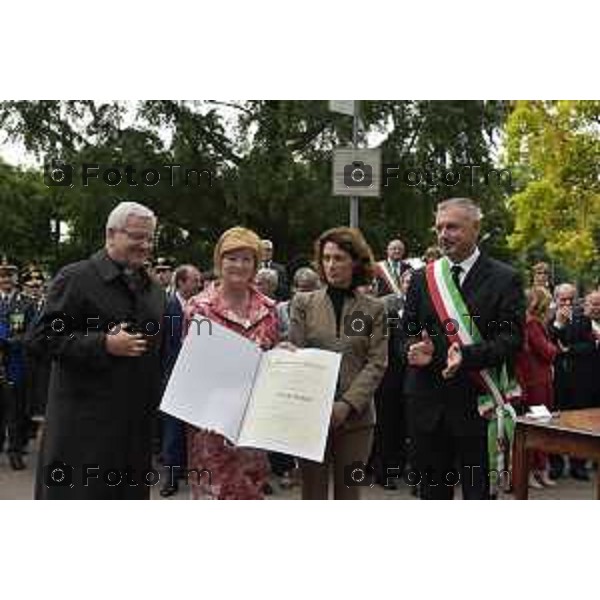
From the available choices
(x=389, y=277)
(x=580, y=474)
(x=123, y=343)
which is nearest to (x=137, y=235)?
(x=123, y=343)

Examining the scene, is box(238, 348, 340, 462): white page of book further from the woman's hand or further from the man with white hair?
the man with white hair

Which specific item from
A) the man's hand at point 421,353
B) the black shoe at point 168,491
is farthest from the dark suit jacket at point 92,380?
the black shoe at point 168,491

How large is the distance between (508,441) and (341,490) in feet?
2.73

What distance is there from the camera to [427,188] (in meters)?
10.1

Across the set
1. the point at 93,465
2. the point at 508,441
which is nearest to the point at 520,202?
the point at 508,441

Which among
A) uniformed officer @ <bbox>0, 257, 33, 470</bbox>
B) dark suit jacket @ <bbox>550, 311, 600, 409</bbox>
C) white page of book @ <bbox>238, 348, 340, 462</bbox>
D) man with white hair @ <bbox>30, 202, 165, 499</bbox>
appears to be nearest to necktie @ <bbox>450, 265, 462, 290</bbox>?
white page of book @ <bbox>238, 348, 340, 462</bbox>

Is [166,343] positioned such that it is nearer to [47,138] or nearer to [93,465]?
[93,465]

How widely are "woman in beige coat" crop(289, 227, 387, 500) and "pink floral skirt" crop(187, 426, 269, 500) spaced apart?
322 mm

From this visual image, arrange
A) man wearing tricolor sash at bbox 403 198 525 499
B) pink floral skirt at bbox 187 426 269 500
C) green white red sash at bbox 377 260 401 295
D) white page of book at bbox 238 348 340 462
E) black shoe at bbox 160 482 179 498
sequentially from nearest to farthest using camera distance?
white page of book at bbox 238 348 340 462 → pink floral skirt at bbox 187 426 269 500 → man wearing tricolor sash at bbox 403 198 525 499 → black shoe at bbox 160 482 179 498 → green white red sash at bbox 377 260 401 295

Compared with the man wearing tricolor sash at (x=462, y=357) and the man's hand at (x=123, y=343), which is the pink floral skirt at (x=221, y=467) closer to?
the man's hand at (x=123, y=343)

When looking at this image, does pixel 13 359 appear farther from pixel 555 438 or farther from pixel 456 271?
pixel 555 438

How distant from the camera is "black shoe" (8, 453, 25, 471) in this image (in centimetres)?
749

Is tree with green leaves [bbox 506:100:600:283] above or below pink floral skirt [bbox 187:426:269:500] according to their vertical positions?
above

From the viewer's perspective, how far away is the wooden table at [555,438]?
13.7 ft
